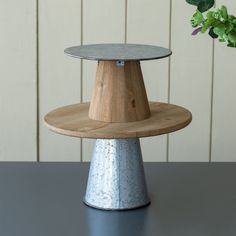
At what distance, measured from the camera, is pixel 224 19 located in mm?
771

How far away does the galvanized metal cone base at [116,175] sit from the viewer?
3.57 ft

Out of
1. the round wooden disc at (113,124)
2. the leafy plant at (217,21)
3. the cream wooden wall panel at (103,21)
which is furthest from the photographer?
the cream wooden wall panel at (103,21)

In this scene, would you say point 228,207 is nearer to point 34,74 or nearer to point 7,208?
point 7,208

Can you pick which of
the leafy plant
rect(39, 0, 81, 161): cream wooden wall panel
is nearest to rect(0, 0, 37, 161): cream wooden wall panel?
rect(39, 0, 81, 161): cream wooden wall panel

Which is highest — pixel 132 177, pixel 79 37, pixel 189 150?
pixel 79 37

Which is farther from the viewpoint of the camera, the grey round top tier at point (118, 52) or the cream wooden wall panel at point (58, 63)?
the cream wooden wall panel at point (58, 63)

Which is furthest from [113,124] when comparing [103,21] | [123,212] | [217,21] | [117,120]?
[103,21]

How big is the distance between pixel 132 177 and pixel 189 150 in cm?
73

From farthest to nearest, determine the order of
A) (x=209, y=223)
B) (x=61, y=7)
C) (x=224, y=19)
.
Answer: (x=61, y=7), (x=209, y=223), (x=224, y=19)

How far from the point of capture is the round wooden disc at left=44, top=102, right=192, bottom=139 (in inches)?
39.5

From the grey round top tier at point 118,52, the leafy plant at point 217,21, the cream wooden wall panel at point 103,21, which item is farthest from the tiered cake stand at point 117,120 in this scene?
the cream wooden wall panel at point 103,21

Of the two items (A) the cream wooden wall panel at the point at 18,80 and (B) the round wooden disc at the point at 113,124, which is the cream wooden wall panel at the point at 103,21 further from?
(B) the round wooden disc at the point at 113,124

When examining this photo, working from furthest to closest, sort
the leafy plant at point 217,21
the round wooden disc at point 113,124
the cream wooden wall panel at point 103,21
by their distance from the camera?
1. the cream wooden wall panel at point 103,21
2. the round wooden disc at point 113,124
3. the leafy plant at point 217,21

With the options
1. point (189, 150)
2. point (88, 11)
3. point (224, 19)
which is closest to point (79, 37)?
point (88, 11)
